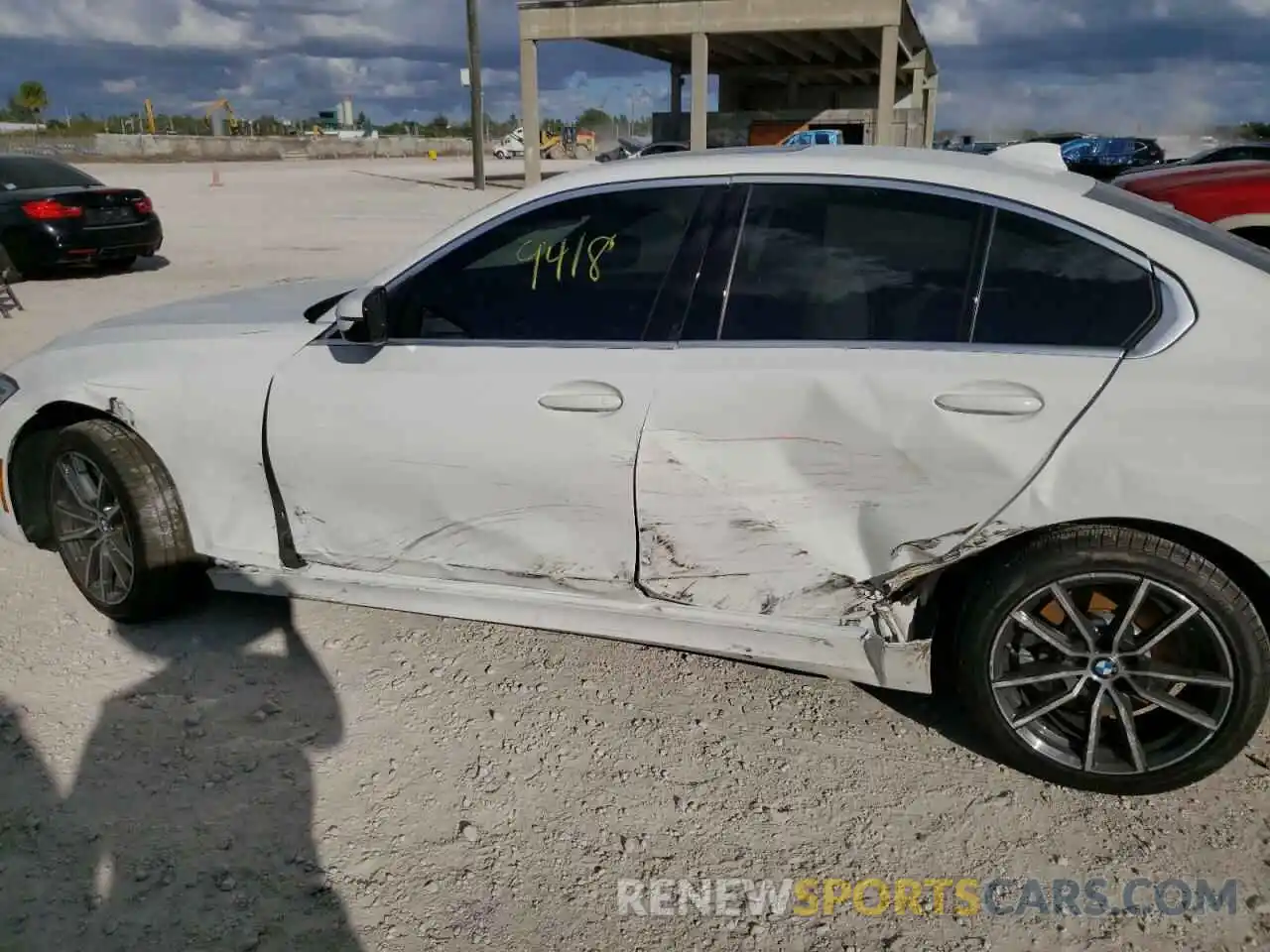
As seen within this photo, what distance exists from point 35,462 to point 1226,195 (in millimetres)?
6401

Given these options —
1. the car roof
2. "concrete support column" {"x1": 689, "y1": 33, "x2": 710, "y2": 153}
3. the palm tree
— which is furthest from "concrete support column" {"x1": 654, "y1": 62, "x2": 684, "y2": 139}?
the palm tree

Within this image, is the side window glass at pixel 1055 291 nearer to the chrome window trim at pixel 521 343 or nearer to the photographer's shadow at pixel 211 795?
the chrome window trim at pixel 521 343

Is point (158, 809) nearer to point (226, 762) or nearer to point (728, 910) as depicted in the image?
point (226, 762)

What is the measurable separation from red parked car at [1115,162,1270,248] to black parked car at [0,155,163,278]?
11743 millimetres

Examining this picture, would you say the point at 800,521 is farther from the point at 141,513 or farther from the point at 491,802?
the point at 141,513

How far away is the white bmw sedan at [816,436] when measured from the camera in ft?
8.61

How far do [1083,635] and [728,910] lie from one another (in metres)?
1.23

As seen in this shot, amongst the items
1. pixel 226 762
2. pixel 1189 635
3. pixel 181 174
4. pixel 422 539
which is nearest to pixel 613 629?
pixel 422 539

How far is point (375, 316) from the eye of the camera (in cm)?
318

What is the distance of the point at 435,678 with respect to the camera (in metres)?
3.50

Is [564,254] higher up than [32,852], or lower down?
higher up

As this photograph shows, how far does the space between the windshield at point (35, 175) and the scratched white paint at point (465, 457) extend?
11.9 m

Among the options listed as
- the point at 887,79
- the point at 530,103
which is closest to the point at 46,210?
the point at 530,103

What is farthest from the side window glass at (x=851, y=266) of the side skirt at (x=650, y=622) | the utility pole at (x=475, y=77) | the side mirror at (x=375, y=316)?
the utility pole at (x=475, y=77)
